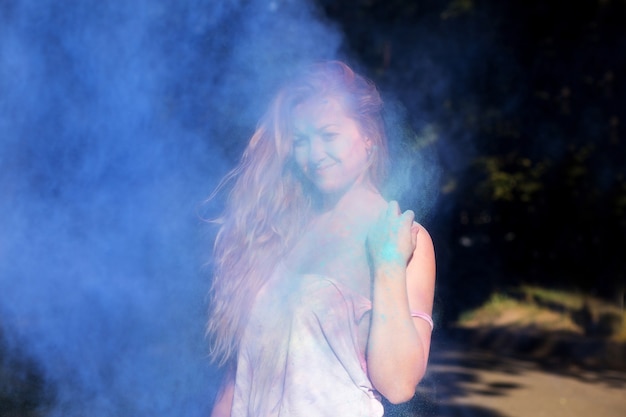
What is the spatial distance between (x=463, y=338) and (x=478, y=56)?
11.9 feet

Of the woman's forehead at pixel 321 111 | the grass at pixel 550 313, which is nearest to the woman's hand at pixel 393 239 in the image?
the woman's forehead at pixel 321 111

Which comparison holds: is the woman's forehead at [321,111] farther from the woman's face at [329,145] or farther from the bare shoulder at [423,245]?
the bare shoulder at [423,245]

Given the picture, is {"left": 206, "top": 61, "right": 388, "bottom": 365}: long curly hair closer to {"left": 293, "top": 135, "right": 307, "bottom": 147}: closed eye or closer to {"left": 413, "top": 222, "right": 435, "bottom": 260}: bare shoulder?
{"left": 293, "top": 135, "right": 307, "bottom": 147}: closed eye

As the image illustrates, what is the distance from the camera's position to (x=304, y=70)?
6.64 feet

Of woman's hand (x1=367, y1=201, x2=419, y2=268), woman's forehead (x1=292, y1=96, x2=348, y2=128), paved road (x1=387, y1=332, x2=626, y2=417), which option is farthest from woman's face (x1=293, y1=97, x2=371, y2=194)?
paved road (x1=387, y1=332, x2=626, y2=417)

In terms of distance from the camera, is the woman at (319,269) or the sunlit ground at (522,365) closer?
the woman at (319,269)

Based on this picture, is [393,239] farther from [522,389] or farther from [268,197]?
[522,389]

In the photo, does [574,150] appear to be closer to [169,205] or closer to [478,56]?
[478,56]

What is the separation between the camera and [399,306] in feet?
5.69

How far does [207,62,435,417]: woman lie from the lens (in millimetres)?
1780

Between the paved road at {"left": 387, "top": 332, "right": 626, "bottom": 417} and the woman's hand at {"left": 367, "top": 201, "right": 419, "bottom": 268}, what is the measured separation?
3346 millimetres

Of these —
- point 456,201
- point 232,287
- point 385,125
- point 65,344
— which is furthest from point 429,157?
point 456,201

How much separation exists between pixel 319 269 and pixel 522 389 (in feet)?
17.6

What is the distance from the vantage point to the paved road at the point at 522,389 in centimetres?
600
